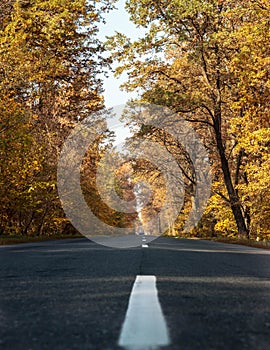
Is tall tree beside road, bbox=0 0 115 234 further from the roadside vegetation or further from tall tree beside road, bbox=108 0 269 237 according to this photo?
tall tree beside road, bbox=108 0 269 237

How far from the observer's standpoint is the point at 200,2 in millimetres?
19688

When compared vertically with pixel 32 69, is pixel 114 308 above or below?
below

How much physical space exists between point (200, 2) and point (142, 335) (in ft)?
63.0

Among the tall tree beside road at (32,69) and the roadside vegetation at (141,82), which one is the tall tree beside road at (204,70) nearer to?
the roadside vegetation at (141,82)

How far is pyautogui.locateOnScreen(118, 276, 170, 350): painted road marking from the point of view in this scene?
2221mm

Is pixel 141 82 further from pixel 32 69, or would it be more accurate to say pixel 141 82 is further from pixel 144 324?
pixel 144 324

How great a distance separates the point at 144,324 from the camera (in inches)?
102

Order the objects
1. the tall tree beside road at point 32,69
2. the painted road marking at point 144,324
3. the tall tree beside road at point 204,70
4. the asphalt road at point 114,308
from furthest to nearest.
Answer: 1. the tall tree beside road at point 204,70
2. the tall tree beside road at point 32,69
3. the asphalt road at point 114,308
4. the painted road marking at point 144,324

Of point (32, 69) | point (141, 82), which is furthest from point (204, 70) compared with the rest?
point (32, 69)

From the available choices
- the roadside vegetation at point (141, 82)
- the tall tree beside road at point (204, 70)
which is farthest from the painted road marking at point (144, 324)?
the tall tree beside road at point (204, 70)

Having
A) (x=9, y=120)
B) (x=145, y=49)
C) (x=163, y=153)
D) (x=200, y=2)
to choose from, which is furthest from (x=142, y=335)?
(x=163, y=153)

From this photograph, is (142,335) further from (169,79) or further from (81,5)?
(169,79)

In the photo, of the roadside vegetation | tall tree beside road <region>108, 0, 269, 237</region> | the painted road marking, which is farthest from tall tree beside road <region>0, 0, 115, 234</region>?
the painted road marking

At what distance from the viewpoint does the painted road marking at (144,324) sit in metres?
2.22
